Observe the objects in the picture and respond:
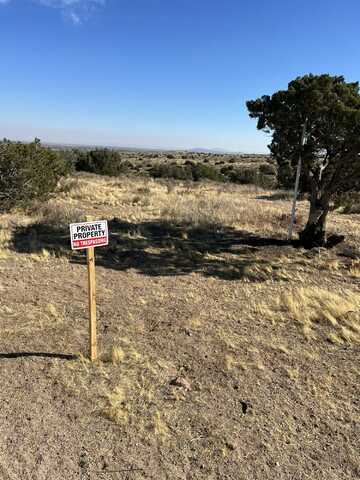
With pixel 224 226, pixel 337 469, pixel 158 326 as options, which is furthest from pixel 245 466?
pixel 224 226

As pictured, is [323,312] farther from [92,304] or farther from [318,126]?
[318,126]

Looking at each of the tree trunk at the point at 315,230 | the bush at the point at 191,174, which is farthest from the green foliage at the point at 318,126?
the bush at the point at 191,174

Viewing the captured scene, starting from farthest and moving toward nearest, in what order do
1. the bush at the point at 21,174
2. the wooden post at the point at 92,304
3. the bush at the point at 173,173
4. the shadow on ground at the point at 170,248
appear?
the bush at the point at 173,173 < the bush at the point at 21,174 < the shadow on ground at the point at 170,248 < the wooden post at the point at 92,304

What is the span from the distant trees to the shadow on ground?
1.91 meters

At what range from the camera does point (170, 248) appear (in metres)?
10.8

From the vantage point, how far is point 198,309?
21.8ft

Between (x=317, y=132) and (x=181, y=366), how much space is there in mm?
7688

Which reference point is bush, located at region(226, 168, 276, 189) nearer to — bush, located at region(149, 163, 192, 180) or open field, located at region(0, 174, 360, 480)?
bush, located at region(149, 163, 192, 180)

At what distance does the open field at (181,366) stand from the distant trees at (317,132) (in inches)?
75.6

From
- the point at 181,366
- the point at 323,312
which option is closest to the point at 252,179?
the point at 323,312

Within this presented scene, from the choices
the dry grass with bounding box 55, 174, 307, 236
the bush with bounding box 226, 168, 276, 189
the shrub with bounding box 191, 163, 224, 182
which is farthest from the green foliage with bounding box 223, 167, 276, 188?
the dry grass with bounding box 55, 174, 307, 236

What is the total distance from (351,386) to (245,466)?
1924 millimetres

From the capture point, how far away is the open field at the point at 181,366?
10.9 ft

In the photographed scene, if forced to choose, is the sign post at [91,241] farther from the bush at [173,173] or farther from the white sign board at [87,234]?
the bush at [173,173]
